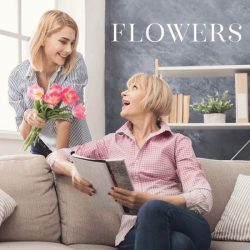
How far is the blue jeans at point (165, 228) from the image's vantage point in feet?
6.77

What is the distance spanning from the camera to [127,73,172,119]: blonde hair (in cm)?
261

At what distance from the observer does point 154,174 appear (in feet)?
8.27

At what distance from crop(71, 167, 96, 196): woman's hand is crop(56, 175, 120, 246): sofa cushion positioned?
16cm

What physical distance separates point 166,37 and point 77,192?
99.1 inches

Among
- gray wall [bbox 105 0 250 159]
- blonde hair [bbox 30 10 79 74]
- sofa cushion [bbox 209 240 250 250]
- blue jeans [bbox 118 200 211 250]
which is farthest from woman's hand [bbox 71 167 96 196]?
gray wall [bbox 105 0 250 159]

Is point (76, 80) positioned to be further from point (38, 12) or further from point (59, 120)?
point (38, 12)

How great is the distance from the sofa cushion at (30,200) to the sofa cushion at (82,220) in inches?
1.5

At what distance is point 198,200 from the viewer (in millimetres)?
2312

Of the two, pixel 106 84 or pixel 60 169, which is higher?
pixel 106 84

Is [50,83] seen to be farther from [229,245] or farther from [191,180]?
[229,245]

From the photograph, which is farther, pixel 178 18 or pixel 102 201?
pixel 178 18

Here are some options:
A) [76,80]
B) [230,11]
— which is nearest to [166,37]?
[230,11]

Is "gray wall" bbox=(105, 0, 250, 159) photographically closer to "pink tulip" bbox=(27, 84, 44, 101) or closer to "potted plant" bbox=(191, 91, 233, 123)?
"potted plant" bbox=(191, 91, 233, 123)

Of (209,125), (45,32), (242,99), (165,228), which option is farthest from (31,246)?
(242,99)
